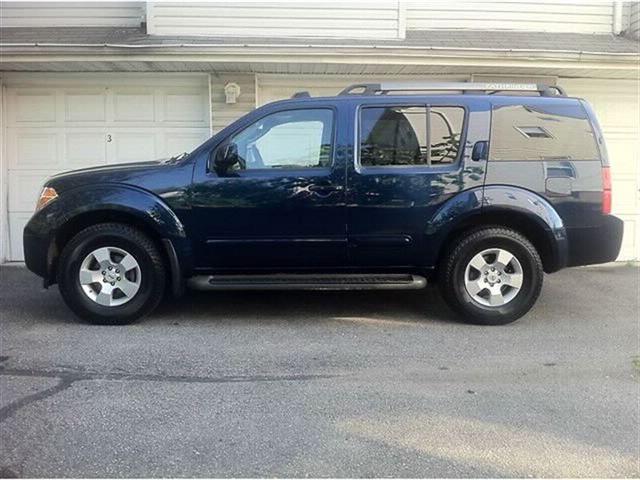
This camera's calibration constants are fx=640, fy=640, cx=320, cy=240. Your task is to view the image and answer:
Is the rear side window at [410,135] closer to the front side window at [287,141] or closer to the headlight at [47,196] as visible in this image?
the front side window at [287,141]

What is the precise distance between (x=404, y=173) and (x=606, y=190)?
175 centimetres

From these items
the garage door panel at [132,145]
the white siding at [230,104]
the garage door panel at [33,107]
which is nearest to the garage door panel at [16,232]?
the garage door panel at [33,107]

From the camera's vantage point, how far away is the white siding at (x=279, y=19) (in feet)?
26.1

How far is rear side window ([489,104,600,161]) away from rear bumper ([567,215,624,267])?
602 millimetres

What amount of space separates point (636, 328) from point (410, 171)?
248 cm

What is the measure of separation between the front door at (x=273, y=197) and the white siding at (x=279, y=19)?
9.76 ft

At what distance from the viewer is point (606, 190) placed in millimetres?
5496

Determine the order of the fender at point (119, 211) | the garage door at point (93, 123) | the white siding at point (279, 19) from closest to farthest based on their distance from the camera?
the fender at point (119, 211) → the white siding at point (279, 19) → the garage door at point (93, 123)

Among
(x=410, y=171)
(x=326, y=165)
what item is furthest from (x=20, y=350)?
(x=410, y=171)

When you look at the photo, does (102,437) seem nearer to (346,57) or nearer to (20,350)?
(20,350)

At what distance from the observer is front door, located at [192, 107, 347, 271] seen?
5.39 metres

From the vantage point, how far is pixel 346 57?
7.43 metres

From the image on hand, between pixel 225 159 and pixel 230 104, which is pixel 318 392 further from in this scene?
pixel 230 104

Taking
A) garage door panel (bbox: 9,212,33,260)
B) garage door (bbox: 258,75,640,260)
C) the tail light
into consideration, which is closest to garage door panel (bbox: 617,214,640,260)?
garage door (bbox: 258,75,640,260)
